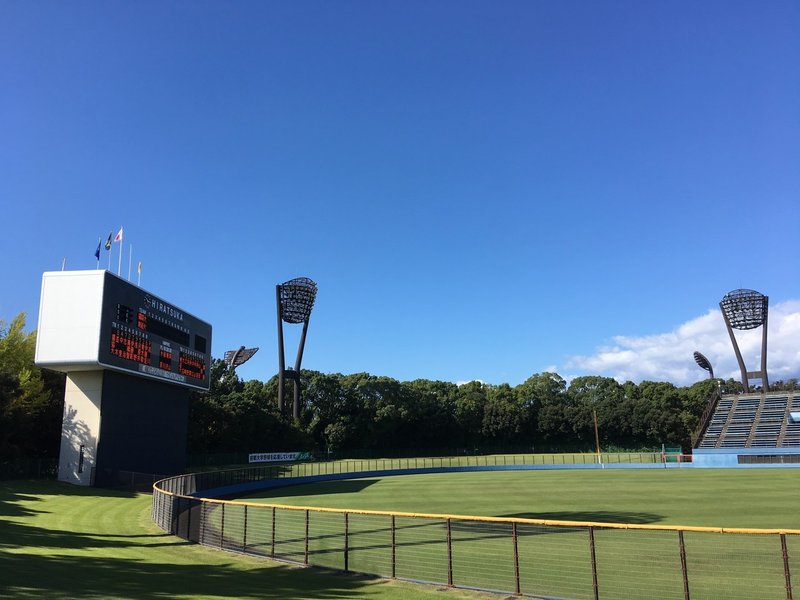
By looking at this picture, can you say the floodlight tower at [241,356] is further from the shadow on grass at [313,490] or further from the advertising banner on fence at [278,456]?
the shadow on grass at [313,490]

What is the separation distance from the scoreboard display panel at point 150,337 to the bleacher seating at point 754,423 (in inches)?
2444

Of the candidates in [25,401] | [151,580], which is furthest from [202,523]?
[25,401]

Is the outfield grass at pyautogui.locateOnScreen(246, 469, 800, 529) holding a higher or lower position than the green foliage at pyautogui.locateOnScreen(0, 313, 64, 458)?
lower

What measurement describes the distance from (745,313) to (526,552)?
Result: 9414 centimetres

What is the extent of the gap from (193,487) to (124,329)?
10639 millimetres

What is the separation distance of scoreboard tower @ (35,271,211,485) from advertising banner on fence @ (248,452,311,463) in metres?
22.4

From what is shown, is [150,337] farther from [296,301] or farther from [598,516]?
[296,301]

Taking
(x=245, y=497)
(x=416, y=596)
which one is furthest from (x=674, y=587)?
(x=245, y=497)

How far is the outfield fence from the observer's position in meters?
11.1

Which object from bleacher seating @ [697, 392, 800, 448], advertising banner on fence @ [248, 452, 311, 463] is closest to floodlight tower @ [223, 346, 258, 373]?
advertising banner on fence @ [248, 452, 311, 463]

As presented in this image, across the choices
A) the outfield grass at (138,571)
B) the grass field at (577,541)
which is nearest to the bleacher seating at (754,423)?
the grass field at (577,541)

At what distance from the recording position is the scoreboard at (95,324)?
3269cm

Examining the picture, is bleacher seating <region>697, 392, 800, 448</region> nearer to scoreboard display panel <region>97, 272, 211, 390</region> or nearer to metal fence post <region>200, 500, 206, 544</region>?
scoreboard display panel <region>97, 272, 211, 390</region>

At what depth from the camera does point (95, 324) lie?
3269 cm
